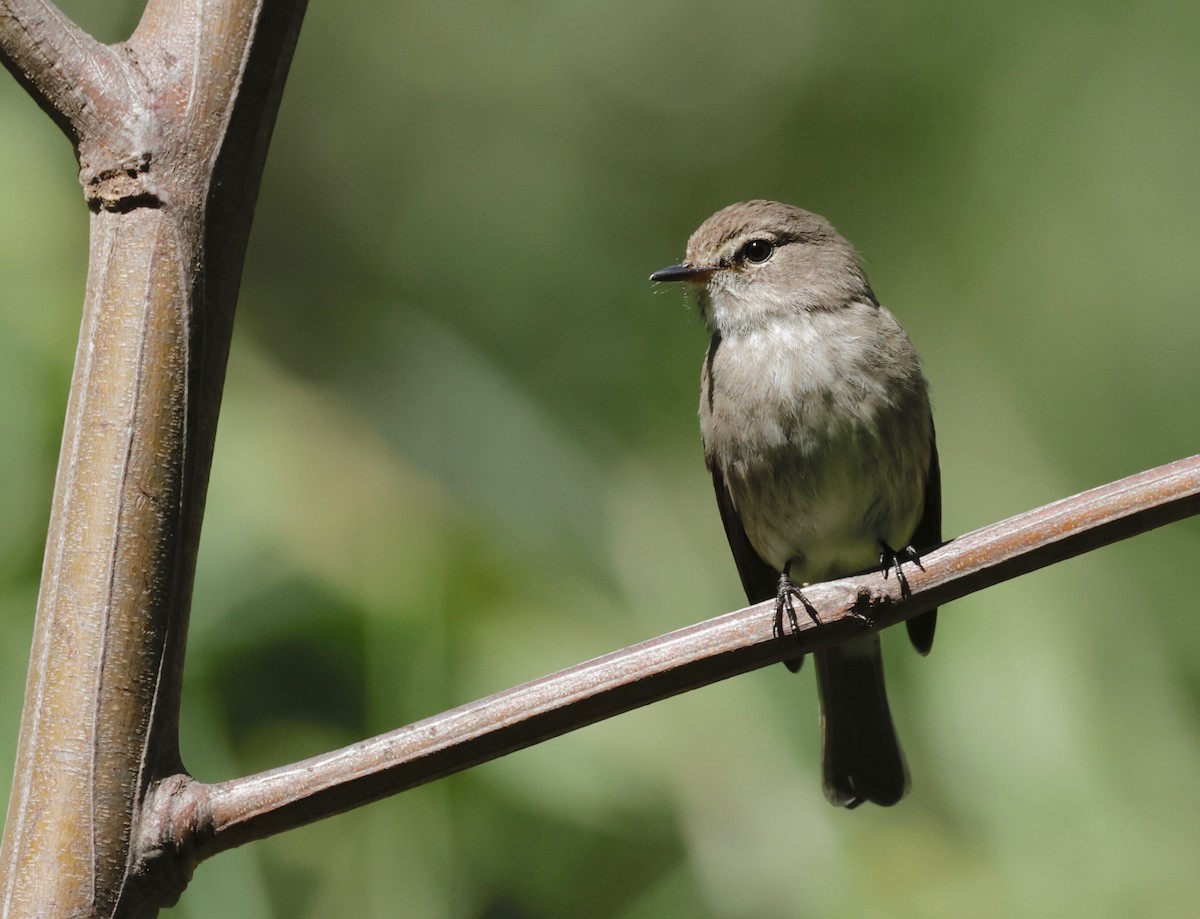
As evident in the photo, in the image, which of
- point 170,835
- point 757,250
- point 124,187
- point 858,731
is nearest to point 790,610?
point 170,835

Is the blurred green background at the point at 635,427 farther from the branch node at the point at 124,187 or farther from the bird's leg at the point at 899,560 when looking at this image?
the branch node at the point at 124,187

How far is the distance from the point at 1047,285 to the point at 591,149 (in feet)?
4.67

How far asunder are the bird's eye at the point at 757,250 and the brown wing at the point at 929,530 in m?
0.65

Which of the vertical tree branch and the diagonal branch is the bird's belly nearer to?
the vertical tree branch

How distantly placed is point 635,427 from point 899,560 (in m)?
1.06

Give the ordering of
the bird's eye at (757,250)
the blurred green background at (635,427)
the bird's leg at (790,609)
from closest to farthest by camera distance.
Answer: the bird's leg at (790,609)
the blurred green background at (635,427)
the bird's eye at (757,250)

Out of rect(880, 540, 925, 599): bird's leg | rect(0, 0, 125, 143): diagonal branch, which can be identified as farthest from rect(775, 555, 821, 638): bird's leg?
rect(0, 0, 125, 143): diagonal branch

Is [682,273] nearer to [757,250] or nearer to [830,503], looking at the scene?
[757,250]

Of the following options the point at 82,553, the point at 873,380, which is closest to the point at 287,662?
the point at 82,553

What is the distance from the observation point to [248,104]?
1733 millimetres

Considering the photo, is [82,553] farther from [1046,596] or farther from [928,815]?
[1046,596]

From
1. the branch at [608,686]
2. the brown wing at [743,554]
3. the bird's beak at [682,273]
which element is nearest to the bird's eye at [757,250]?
the bird's beak at [682,273]

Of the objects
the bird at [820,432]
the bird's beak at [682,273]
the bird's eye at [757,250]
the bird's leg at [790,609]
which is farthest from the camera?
the bird's eye at [757,250]

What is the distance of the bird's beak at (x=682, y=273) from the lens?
342 centimetres
